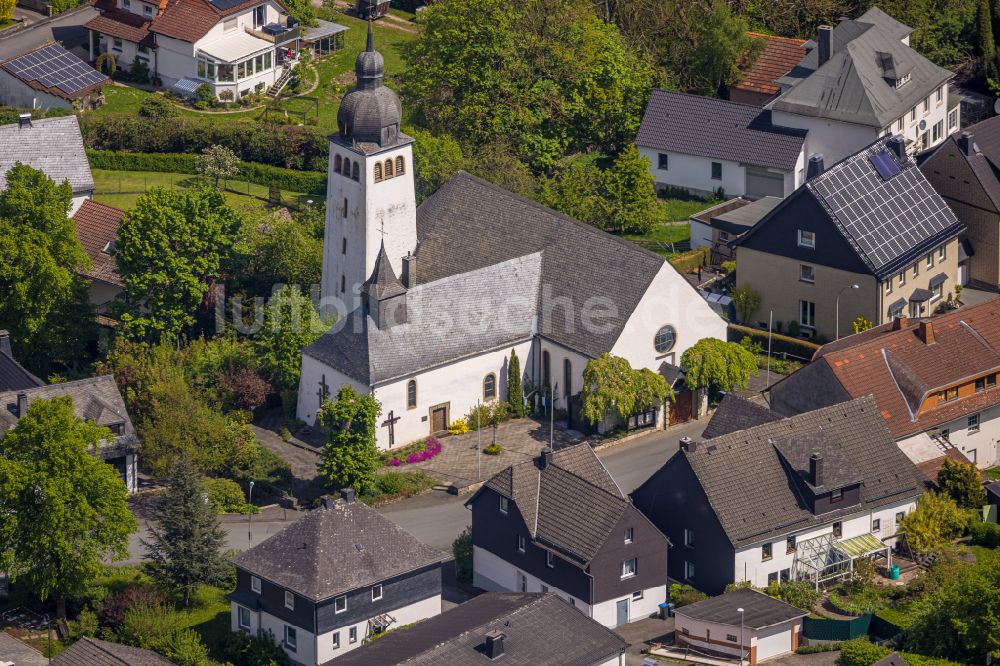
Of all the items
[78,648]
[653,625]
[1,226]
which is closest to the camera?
[78,648]

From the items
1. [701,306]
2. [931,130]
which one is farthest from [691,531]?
[931,130]

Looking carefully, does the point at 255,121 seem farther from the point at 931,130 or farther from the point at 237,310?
the point at 931,130

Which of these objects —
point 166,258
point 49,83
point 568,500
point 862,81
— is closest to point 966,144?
point 862,81

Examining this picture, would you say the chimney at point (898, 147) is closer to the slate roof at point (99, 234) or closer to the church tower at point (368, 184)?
the church tower at point (368, 184)

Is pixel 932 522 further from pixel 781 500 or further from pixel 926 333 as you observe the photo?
pixel 926 333

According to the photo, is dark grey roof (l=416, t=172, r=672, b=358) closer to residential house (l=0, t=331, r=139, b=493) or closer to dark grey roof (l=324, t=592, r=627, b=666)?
residential house (l=0, t=331, r=139, b=493)

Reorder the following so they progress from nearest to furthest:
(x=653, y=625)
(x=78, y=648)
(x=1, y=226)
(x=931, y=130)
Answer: (x=78, y=648) < (x=653, y=625) < (x=1, y=226) < (x=931, y=130)
